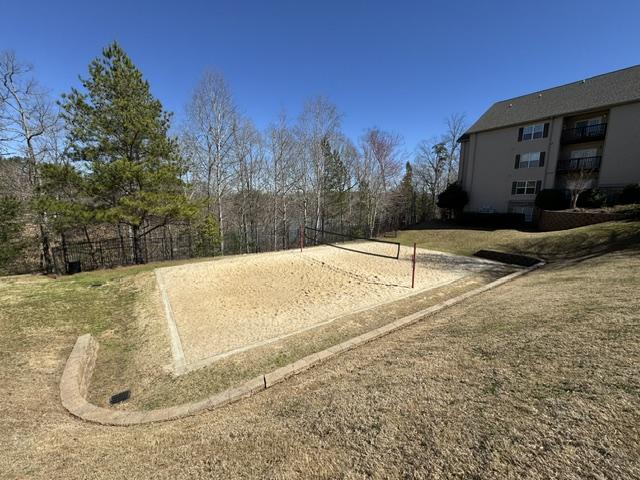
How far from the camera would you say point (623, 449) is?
65.9 inches

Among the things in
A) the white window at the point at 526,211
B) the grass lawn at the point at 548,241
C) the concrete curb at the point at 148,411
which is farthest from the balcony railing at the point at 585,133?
the concrete curb at the point at 148,411

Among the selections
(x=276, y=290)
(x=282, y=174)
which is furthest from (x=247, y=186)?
(x=276, y=290)

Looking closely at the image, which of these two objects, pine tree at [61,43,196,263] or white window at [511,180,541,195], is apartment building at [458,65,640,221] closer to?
white window at [511,180,541,195]

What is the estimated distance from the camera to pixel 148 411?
3.44 m

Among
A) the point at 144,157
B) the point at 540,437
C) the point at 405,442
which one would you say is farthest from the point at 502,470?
the point at 144,157

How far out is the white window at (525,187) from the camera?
2130 centimetres

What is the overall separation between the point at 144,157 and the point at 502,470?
1583 cm

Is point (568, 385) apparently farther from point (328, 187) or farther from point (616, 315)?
point (328, 187)

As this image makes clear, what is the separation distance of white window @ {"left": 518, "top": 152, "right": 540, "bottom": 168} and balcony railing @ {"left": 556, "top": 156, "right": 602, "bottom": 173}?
1490mm

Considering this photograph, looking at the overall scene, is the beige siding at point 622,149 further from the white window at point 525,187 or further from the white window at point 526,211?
the white window at point 526,211

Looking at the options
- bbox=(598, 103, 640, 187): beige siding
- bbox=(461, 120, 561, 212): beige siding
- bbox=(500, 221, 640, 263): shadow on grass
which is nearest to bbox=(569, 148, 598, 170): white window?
bbox=(598, 103, 640, 187): beige siding

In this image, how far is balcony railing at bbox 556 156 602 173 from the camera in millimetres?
18641

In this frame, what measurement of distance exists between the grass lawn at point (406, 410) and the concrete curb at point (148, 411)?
160mm

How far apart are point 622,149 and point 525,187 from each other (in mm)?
5652
